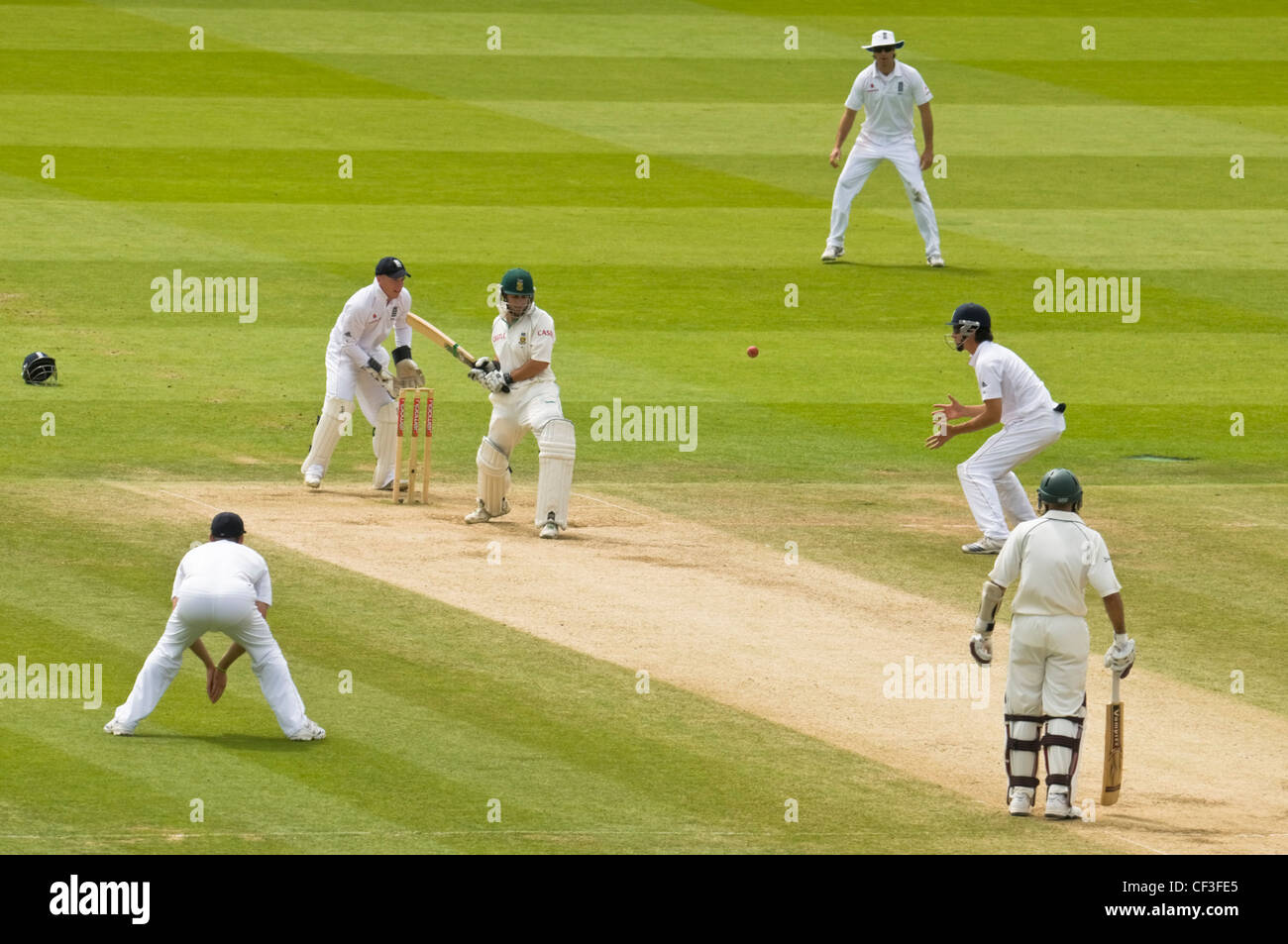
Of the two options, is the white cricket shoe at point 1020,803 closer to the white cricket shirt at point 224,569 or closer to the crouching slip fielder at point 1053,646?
the crouching slip fielder at point 1053,646

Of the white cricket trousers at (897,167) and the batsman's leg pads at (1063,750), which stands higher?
the white cricket trousers at (897,167)

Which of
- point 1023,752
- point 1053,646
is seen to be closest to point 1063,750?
point 1023,752

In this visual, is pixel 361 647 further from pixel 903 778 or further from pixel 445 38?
pixel 445 38

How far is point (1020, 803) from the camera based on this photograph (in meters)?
10.0

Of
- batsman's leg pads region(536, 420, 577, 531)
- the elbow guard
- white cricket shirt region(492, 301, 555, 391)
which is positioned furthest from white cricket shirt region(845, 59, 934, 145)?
the elbow guard

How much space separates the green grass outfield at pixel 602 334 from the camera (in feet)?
33.9

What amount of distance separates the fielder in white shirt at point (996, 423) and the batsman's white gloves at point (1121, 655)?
4.35 m

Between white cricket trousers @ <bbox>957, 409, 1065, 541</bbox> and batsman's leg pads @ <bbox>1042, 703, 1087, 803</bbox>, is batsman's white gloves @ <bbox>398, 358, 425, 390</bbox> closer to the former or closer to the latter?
white cricket trousers @ <bbox>957, 409, 1065, 541</bbox>

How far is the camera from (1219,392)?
785 inches

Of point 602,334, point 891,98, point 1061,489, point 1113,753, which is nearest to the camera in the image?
point 1113,753

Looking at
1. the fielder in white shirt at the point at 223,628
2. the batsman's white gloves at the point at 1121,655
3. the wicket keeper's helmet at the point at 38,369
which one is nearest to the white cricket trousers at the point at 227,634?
the fielder in white shirt at the point at 223,628

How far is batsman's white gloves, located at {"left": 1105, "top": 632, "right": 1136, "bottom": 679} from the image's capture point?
1009cm

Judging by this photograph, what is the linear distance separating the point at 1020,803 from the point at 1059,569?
1.15 m

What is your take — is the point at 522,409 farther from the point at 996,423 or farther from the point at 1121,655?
the point at 1121,655
